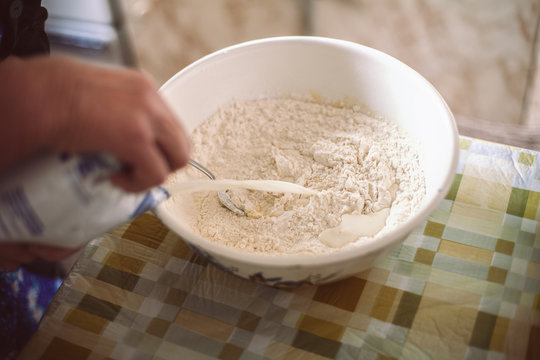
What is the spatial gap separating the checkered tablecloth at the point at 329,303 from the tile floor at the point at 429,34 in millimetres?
872

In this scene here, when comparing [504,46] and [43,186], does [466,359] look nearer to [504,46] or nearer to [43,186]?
[43,186]

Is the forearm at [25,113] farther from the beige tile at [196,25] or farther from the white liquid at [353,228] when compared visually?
the beige tile at [196,25]

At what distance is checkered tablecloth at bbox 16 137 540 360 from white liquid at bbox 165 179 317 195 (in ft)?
0.42

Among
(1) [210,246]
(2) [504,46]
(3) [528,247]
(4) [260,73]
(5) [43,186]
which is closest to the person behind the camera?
(5) [43,186]

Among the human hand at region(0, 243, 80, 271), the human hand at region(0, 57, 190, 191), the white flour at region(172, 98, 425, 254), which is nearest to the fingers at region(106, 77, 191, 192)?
the human hand at region(0, 57, 190, 191)

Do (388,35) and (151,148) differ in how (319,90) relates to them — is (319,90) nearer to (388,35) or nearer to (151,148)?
(151,148)

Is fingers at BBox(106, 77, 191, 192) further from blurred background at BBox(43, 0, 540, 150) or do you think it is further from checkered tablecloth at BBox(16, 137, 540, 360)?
blurred background at BBox(43, 0, 540, 150)

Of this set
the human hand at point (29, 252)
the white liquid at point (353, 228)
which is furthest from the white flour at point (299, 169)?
the human hand at point (29, 252)

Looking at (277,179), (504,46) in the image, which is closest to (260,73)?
(277,179)

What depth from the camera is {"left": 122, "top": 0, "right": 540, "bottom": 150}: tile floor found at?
152 centimetres

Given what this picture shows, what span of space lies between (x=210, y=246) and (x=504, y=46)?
4.30 feet

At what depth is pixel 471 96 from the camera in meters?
1.67

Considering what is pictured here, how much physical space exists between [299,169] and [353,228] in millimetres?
154

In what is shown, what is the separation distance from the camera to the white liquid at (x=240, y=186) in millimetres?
689
